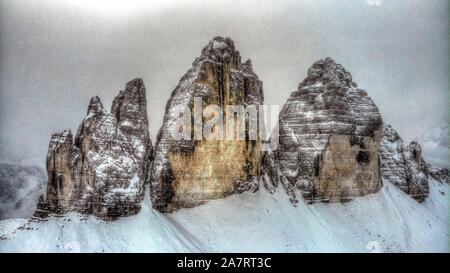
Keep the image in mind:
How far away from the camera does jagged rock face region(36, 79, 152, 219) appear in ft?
92.0

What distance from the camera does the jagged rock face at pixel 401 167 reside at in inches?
1978

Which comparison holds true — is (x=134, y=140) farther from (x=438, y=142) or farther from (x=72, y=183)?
(x=438, y=142)

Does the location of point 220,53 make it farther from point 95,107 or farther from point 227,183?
point 95,107

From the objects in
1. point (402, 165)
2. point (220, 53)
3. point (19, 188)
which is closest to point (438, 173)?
point (402, 165)

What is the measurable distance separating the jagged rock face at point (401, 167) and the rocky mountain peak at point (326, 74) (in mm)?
11418

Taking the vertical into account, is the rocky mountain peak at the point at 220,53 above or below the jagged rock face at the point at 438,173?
above

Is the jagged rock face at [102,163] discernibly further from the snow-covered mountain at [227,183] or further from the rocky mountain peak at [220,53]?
the rocky mountain peak at [220,53]

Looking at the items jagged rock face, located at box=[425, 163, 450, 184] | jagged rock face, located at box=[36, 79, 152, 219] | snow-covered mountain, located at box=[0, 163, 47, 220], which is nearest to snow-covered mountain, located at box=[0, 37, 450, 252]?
jagged rock face, located at box=[36, 79, 152, 219]

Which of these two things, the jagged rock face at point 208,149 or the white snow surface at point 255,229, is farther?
the jagged rock face at point 208,149

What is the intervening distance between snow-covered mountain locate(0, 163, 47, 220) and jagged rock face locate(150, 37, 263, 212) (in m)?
10.3

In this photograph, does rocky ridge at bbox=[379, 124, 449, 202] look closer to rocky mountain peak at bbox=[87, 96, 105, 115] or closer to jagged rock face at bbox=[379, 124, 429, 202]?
jagged rock face at bbox=[379, 124, 429, 202]

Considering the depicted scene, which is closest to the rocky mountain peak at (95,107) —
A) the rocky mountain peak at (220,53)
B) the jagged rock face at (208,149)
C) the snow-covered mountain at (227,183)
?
the snow-covered mountain at (227,183)

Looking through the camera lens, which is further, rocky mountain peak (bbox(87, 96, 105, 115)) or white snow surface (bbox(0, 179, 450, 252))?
rocky mountain peak (bbox(87, 96, 105, 115))
